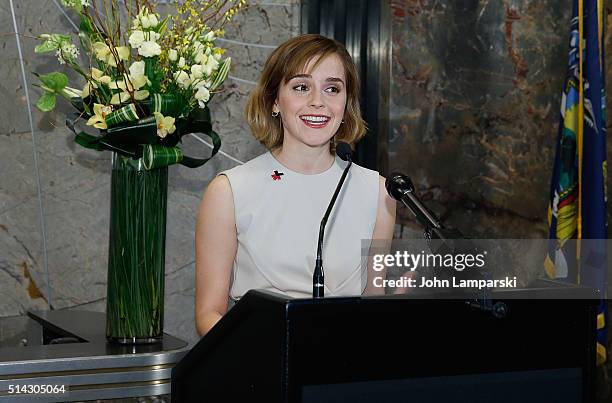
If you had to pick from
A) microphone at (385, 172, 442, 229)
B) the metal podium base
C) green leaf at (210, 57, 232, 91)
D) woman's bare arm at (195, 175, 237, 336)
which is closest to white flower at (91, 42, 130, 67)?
green leaf at (210, 57, 232, 91)

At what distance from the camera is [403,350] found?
153 centimetres

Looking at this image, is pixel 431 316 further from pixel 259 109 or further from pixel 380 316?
pixel 259 109

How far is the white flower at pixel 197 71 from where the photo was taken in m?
2.23

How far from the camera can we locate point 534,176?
4164 mm

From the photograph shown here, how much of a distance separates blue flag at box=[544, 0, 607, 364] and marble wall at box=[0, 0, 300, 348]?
1231 mm

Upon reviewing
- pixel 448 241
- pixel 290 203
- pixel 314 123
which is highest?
A: pixel 314 123

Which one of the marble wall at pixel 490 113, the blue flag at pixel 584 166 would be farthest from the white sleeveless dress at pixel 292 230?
the marble wall at pixel 490 113

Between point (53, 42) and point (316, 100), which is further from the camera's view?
point (316, 100)

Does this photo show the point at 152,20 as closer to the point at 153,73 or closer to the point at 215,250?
the point at 153,73

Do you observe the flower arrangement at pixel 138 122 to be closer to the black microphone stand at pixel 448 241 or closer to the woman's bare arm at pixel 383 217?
the woman's bare arm at pixel 383 217

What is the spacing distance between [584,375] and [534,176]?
260cm

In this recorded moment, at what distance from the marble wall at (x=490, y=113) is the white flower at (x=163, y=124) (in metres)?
2.03

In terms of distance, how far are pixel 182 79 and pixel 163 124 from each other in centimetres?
13

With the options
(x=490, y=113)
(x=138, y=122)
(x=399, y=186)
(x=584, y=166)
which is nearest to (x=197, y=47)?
(x=138, y=122)
